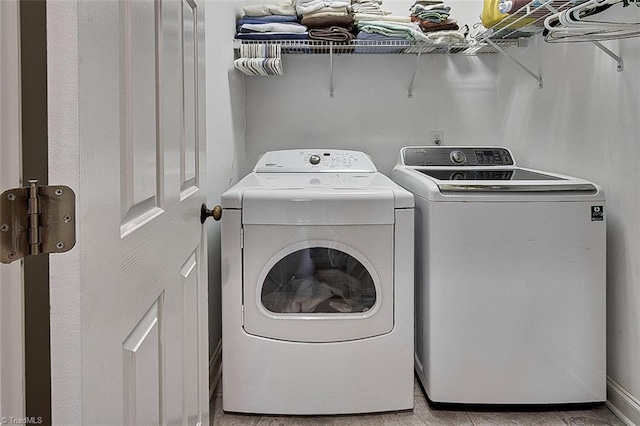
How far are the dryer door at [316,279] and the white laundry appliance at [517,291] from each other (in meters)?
0.20

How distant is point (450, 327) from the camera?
178 cm

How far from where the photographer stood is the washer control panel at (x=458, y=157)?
252cm

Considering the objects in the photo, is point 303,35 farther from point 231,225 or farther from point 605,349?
point 605,349

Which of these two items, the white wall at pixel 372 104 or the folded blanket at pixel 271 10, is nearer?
the folded blanket at pixel 271 10

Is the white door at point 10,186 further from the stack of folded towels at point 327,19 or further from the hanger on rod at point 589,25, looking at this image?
the stack of folded towels at point 327,19

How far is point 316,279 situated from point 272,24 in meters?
1.33


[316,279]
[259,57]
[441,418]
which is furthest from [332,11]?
[441,418]

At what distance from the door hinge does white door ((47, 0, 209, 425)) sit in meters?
0.01

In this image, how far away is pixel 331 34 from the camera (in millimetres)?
2369

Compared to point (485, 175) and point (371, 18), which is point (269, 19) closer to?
point (371, 18)

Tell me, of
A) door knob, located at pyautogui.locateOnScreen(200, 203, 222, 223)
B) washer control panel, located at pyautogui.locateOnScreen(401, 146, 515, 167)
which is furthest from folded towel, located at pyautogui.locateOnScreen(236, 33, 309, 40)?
door knob, located at pyautogui.locateOnScreen(200, 203, 222, 223)

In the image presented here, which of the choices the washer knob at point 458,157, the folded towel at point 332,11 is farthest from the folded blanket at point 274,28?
the washer knob at point 458,157

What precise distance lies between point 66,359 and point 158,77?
0.50 m

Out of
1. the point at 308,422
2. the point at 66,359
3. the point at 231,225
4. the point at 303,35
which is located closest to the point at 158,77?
the point at 66,359
